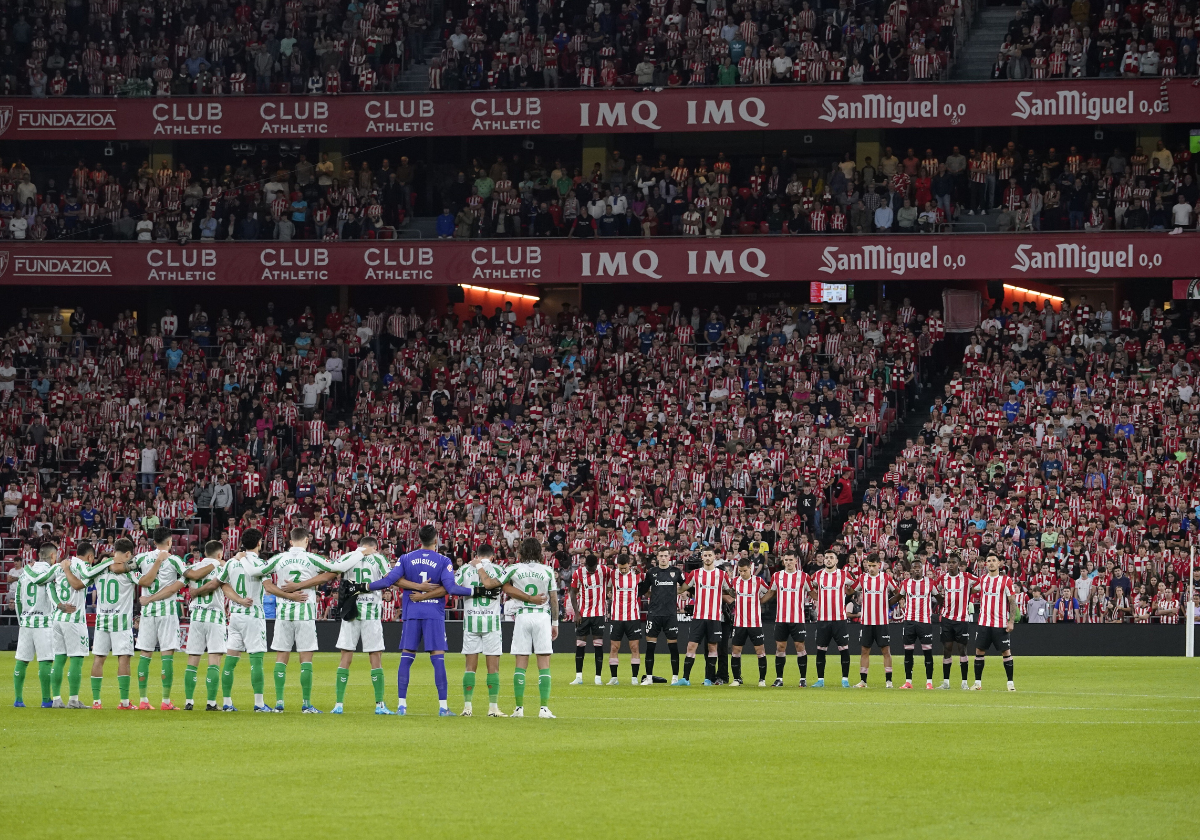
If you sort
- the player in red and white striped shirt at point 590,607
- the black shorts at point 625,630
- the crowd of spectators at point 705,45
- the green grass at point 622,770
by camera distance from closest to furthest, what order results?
1. the green grass at point 622,770
2. the black shorts at point 625,630
3. the player in red and white striped shirt at point 590,607
4. the crowd of spectators at point 705,45

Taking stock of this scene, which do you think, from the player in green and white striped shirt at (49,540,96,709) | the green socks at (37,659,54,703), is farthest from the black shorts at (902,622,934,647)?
the green socks at (37,659,54,703)

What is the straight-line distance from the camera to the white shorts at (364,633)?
19141 millimetres

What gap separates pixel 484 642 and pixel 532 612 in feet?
2.08

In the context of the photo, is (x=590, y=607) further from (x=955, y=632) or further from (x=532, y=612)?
(x=532, y=612)

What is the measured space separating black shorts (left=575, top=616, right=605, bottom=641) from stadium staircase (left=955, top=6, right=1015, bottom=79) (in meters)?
23.8

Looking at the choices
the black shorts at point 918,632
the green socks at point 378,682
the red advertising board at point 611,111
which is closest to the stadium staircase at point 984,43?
the red advertising board at point 611,111

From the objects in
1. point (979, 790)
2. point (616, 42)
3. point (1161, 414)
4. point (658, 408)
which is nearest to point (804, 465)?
point (658, 408)

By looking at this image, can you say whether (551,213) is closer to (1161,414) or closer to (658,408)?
(658,408)

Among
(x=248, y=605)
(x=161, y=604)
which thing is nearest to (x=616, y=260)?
(x=161, y=604)

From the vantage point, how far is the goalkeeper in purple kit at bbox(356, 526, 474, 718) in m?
18.5

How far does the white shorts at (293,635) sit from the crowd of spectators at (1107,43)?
2963cm

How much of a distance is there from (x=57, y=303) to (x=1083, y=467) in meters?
29.7

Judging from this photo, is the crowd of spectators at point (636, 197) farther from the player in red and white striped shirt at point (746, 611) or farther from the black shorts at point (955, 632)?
the black shorts at point (955, 632)

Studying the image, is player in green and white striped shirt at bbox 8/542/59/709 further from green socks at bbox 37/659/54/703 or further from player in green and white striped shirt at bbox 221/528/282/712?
player in green and white striped shirt at bbox 221/528/282/712
